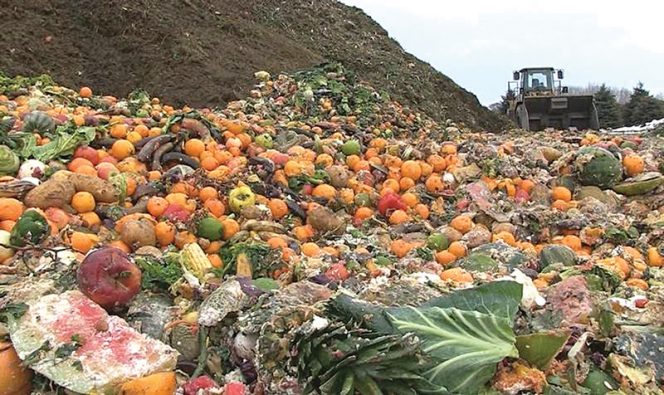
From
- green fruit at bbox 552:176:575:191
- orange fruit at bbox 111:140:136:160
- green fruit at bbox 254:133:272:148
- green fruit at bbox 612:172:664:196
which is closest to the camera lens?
orange fruit at bbox 111:140:136:160

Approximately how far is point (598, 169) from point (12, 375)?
604 centimetres

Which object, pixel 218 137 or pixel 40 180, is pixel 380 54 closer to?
pixel 218 137

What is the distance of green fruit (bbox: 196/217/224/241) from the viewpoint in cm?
530

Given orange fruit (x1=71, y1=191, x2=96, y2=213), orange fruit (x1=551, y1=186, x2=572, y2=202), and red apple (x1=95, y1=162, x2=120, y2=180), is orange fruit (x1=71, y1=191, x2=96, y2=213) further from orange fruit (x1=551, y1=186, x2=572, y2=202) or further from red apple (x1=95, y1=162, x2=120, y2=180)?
orange fruit (x1=551, y1=186, x2=572, y2=202)

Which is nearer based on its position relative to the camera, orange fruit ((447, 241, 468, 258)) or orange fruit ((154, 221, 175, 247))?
orange fruit ((154, 221, 175, 247))

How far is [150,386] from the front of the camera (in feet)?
9.11

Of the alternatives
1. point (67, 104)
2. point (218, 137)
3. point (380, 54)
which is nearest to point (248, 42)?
point (380, 54)

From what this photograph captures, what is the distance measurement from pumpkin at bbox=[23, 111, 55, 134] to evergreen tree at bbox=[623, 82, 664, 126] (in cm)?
3002

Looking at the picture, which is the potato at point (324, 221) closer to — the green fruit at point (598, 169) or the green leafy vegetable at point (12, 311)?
the green fruit at point (598, 169)

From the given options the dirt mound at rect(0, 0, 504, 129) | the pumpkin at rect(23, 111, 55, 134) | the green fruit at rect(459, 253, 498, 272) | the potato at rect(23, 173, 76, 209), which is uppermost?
the dirt mound at rect(0, 0, 504, 129)

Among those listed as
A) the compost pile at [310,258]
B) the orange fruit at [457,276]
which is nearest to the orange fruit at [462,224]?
the compost pile at [310,258]

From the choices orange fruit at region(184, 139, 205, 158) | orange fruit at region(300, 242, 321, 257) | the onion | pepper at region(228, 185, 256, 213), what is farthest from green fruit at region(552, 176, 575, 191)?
the onion

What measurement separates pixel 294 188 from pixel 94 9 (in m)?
10.6

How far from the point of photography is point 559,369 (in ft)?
9.25
